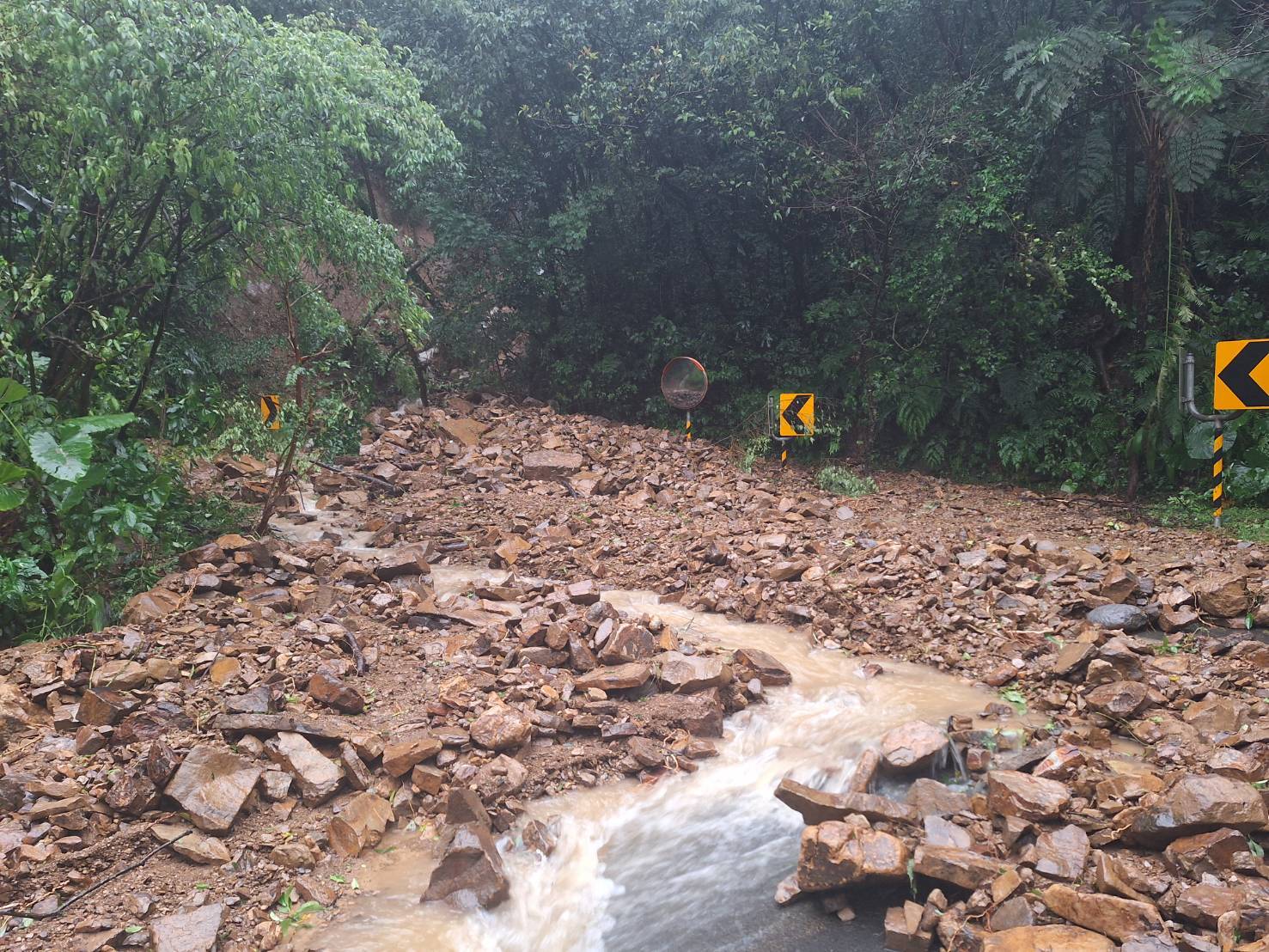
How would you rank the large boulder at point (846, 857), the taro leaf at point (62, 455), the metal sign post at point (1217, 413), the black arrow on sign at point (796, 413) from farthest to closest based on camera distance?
the black arrow on sign at point (796, 413) < the metal sign post at point (1217, 413) < the taro leaf at point (62, 455) < the large boulder at point (846, 857)

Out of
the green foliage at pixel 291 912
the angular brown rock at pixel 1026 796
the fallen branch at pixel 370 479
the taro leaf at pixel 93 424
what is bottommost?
the green foliage at pixel 291 912

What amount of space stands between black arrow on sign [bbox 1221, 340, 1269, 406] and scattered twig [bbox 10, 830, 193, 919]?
8.30m

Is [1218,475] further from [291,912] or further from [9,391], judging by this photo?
[9,391]

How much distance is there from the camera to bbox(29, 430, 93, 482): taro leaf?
5562 mm

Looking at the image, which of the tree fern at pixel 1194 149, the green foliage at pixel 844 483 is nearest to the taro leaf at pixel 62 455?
the green foliage at pixel 844 483

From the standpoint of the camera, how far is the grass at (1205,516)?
7.85m

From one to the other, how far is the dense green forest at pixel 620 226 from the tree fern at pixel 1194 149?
0.11ft

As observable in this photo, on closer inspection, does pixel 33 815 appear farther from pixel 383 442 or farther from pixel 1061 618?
pixel 383 442

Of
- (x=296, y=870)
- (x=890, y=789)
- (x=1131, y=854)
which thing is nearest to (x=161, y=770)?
(x=296, y=870)

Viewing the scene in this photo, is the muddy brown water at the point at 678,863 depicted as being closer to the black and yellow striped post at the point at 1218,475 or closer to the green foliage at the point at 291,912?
the green foliage at the point at 291,912

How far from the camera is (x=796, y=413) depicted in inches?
440

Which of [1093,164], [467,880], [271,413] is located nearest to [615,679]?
[467,880]

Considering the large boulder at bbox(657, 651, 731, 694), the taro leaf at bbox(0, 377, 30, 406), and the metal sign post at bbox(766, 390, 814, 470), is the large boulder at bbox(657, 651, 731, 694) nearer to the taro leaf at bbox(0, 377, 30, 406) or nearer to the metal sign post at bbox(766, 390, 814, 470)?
the taro leaf at bbox(0, 377, 30, 406)

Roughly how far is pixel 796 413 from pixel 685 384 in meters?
2.40
